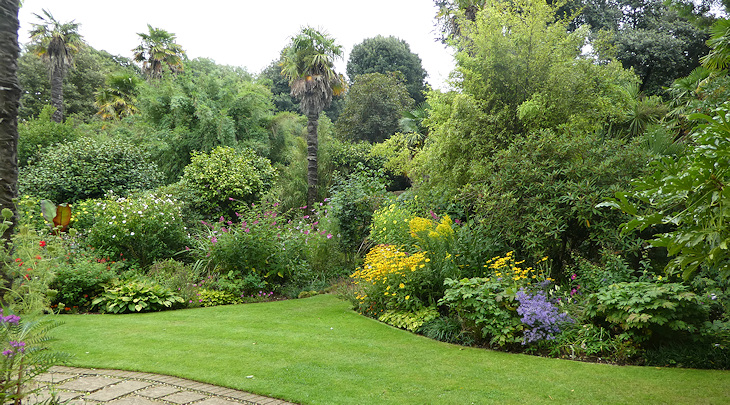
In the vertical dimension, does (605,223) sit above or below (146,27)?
below

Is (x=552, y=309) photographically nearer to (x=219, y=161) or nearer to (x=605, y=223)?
(x=605, y=223)

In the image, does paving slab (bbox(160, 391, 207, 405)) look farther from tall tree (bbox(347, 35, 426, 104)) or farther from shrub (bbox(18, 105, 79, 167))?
tall tree (bbox(347, 35, 426, 104))

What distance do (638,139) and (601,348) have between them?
12.4ft

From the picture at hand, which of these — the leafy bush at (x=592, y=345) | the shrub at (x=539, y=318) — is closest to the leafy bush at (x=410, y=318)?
the shrub at (x=539, y=318)

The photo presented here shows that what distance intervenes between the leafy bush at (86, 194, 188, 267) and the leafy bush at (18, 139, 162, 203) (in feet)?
11.4

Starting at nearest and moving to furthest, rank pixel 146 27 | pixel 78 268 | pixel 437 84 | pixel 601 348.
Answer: pixel 601 348 < pixel 78 268 < pixel 437 84 < pixel 146 27

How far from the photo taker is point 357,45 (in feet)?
108

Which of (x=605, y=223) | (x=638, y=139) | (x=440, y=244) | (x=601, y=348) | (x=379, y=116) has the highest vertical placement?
(x=379, y=116)

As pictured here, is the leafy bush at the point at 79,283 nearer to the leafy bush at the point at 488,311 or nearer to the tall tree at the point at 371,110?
the leafy bush at the point at 488,311

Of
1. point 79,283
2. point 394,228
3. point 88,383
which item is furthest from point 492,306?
point 79,283

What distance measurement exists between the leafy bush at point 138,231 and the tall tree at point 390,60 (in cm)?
2375

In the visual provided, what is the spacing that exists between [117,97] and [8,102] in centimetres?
2086

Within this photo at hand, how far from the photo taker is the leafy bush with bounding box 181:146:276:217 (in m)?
14.0

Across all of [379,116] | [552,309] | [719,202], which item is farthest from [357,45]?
[719,202]
